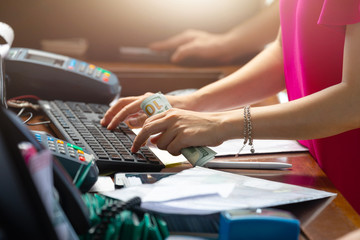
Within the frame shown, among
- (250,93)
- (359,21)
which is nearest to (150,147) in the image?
(250,93)

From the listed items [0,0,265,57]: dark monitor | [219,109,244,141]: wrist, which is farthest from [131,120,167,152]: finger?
[0,0,265,57]: dark monitor

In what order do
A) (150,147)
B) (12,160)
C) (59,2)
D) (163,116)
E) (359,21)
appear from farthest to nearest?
(59,2) → (150,147) → (163,116) → (359,21) → (12,160)

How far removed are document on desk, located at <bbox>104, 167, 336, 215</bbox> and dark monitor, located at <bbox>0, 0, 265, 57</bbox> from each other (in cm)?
180

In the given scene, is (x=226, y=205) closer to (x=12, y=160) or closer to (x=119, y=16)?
(x=12, y=160)

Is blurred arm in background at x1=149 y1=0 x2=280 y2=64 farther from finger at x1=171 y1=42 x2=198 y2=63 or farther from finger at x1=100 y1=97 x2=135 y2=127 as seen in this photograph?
finger at x1=100 y1=97 x2=135 y2=127

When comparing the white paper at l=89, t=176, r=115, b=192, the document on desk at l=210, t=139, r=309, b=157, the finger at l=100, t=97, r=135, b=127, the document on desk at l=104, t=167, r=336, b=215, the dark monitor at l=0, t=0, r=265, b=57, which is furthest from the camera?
the dark monitor at l=0, t=0, r=265, b=57

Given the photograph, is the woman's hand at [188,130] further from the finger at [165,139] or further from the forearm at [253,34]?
the forearm at [253,34]

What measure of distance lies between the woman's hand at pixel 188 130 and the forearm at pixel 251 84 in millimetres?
341

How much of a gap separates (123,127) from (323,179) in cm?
49

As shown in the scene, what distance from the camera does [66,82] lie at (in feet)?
4.57

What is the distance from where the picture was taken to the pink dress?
1.05 m

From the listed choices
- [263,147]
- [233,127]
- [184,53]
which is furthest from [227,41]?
[233,127]

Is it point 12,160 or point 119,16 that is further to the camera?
point 119,16

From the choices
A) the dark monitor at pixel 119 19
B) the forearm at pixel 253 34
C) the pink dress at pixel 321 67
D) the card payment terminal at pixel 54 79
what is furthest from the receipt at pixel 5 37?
the forearm at pixel 253 34
